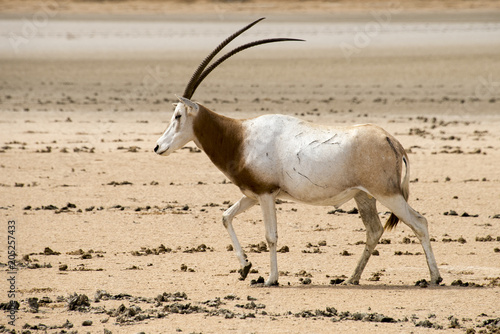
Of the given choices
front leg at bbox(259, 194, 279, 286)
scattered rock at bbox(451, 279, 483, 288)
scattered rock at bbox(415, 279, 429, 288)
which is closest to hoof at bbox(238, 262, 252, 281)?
front leg at bbox(259, 194, 279, 286)

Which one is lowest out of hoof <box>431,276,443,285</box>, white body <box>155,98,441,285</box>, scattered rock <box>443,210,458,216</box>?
hoof <box>431,276,443,285</box>

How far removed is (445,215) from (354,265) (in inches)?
120

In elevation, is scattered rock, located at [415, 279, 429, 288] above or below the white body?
below

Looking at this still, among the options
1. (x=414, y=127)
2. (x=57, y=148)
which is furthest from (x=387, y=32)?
(x=57, y=148)

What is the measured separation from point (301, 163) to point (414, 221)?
1.21 metres

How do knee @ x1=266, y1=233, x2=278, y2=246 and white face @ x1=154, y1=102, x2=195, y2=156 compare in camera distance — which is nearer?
knee @ x1=266, y1=233, x2=278, y2=246

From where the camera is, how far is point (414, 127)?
69.4 ft

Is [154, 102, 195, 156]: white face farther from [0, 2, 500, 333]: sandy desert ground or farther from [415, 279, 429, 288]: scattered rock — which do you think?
[415, 279, 429, 288]: scattered rock

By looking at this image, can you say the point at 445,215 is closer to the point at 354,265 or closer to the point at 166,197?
the point at 354,265

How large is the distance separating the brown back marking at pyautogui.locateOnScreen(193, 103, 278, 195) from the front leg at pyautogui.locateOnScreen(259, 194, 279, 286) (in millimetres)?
223

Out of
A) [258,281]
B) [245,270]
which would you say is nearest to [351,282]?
[258,281]

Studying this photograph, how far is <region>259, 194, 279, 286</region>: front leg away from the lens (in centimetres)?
907

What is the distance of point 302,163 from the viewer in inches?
355

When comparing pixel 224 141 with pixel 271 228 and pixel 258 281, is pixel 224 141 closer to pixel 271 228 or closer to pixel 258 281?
pixel 271 228
